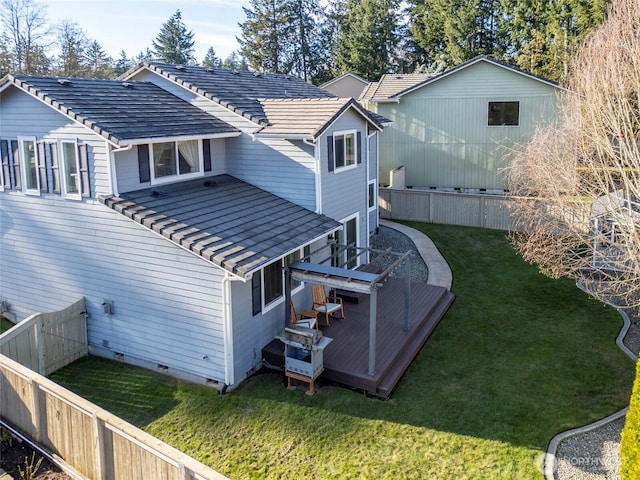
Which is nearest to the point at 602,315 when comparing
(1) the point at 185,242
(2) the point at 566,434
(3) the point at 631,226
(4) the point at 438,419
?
(3) the point at 631,226

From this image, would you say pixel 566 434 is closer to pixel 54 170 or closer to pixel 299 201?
pixel 299 201

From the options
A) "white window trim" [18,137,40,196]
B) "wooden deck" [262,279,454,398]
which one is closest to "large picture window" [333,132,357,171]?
"wooden deck" [262,279,454,398]

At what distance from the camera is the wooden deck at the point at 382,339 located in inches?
428

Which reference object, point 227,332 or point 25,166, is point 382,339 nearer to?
point 227,332

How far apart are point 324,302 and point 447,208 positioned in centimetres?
1124

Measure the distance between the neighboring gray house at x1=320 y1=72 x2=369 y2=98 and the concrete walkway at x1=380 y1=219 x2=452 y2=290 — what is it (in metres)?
18.4

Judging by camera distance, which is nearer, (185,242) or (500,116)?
(185,242)

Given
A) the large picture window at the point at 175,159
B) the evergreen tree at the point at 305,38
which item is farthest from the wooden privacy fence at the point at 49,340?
the evergreen tree at the point at 305,38

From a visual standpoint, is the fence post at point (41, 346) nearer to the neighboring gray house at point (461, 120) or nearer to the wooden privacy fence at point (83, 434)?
the wooden privacy fence at point (83, 434)

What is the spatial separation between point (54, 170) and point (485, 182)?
65.1 feet

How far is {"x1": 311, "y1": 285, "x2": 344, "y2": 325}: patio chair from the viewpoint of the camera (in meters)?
13.3

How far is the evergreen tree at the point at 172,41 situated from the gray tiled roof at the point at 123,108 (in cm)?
5650

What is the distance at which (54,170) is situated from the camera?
40.9 feet

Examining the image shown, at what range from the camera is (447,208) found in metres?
23.2
